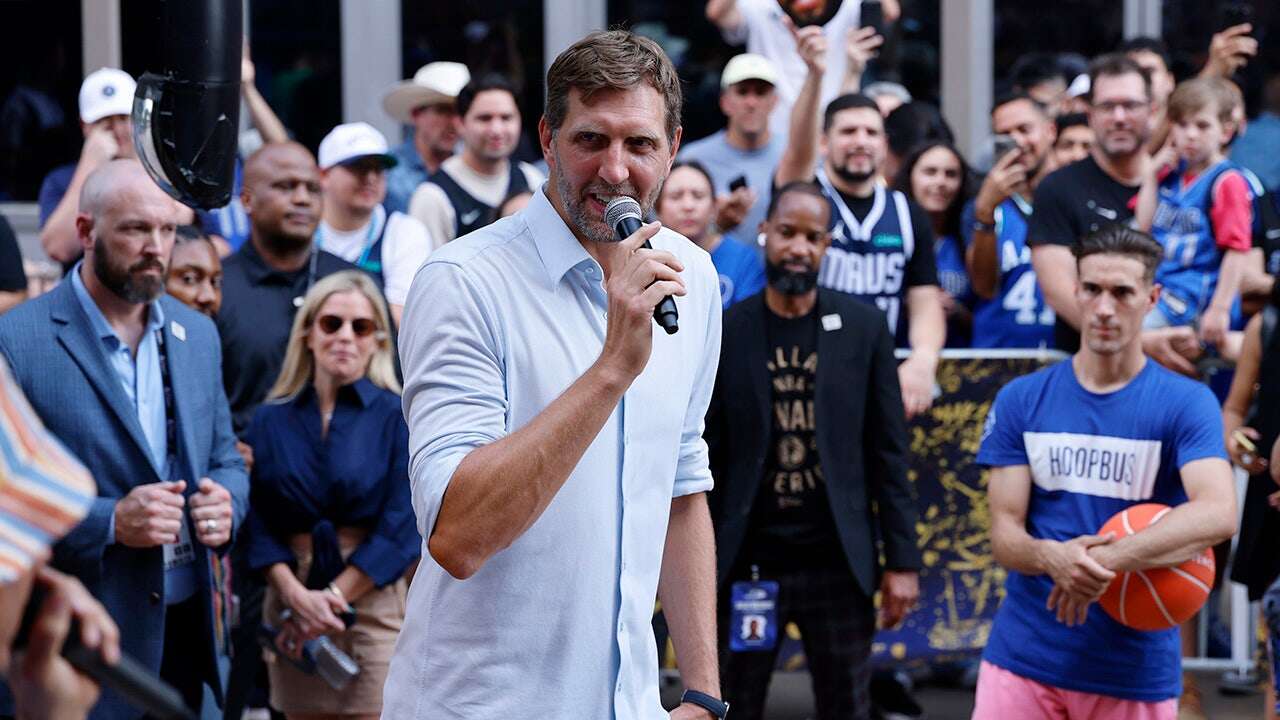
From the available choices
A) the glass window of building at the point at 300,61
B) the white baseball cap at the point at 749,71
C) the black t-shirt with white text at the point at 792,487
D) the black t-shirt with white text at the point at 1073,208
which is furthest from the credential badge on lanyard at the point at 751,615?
the glass window of building at the point at 300,61

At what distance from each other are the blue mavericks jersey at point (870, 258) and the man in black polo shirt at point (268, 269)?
204 centimetres

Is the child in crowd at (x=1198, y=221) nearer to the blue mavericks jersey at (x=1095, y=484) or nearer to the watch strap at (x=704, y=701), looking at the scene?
the blue mavericks jersey at (x=1095, y=484)

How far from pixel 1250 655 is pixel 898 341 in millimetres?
2045

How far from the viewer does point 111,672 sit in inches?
75.7

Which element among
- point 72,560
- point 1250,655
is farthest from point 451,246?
point 1250,655

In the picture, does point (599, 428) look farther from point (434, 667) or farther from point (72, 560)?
point (72, 560)

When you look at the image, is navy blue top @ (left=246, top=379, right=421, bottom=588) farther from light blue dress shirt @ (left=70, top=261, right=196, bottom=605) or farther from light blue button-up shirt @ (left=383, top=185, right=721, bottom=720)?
light blue button-up shirt @ (left=383, top=185, right=721, bottom=720)

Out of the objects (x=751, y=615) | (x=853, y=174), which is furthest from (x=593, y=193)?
(x=853, y=174)

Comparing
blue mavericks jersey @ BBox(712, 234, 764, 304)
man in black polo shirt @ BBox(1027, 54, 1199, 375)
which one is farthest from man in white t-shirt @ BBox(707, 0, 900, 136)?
blue mavericks jersey @ BBox(712, 234, 764, 304)

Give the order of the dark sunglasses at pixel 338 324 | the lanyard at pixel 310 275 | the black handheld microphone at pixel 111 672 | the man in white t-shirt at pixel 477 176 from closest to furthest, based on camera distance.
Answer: the black handheld microphone at pixel 111 672, the dark sunglasses at pixel 338 324, the lanyard at pixel 310 275, the man in white t-shirt at pixel 477 176

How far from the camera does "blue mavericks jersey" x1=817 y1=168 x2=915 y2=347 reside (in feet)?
25.1

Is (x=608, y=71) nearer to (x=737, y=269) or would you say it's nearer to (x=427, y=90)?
(x=737, y=269)

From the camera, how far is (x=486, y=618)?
321cm

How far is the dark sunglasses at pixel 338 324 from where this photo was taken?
6.48 m
